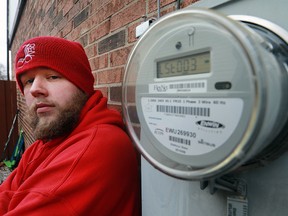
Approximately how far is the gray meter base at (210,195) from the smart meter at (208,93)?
0.04 m

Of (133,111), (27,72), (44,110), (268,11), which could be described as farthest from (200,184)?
(27,72)

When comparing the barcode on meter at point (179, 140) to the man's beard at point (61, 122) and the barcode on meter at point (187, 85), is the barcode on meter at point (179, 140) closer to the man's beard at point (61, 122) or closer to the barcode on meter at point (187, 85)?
the barcode on meter at point (187, 85)

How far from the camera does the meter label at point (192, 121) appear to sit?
35 centimetres

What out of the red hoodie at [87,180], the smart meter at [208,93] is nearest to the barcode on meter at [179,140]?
the smart meter at [208,93]

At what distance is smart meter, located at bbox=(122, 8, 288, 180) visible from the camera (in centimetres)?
32

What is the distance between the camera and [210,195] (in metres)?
0.48

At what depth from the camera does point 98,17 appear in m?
1.35

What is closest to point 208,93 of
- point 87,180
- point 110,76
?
point 87,180

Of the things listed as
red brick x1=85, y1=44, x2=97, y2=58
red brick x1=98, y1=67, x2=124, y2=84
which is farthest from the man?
red brick x1=85, y1=44, x2=97, y2=58

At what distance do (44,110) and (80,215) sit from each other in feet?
1.67

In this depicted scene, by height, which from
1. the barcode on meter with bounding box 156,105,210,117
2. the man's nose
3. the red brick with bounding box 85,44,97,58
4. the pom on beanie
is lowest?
the barcode on meter with bounding box 156,105,210,117

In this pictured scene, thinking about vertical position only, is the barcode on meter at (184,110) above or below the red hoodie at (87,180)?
above

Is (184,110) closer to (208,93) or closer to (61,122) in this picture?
(208,93)

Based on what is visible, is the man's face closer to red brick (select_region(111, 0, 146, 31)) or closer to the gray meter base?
red brick (select_region(111, 0, 146, 31))
